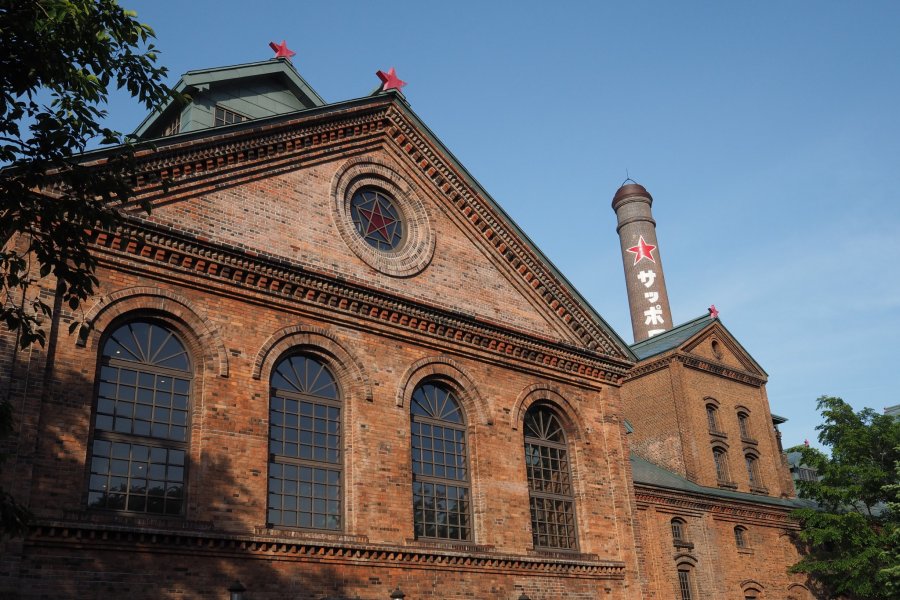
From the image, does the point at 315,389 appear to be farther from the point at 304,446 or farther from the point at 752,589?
the point at 752,589

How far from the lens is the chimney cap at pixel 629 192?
5338 cm

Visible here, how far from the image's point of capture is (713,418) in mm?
32438

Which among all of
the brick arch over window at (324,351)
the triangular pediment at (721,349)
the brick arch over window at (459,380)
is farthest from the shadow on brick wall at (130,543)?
the triangular pediment at (721,349)

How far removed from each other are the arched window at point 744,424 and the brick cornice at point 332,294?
13.9m

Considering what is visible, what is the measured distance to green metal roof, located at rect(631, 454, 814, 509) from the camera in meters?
27.2

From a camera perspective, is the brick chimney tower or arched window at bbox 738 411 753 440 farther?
the brick chimney tower

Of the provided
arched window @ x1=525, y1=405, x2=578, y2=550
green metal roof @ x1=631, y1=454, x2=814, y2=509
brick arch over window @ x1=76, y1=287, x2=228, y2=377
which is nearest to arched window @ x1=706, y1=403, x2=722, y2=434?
green metal roof @ x1=631, y1=454, x2=814, y2=509

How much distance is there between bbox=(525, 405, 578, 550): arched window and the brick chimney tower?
27383 millimetres

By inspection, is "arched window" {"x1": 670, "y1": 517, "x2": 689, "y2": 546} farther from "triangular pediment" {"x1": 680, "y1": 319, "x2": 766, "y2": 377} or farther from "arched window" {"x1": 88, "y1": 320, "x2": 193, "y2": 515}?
"arched window" {"x1": 88, "y1": 320, "x2": 193, "y2": 515}

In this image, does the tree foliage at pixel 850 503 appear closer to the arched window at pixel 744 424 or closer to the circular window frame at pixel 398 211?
the arched window at pixel 744 424

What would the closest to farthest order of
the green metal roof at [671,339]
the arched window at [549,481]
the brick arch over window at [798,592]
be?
the arched window at [549,481], the brick arch over window at [798,592], the green metal roof at [671,339]

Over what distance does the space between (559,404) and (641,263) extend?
104 feet

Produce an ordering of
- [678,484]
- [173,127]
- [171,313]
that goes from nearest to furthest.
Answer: [171,313], [173,127], [678,484]

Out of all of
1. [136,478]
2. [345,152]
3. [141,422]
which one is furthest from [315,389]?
[345,152]
